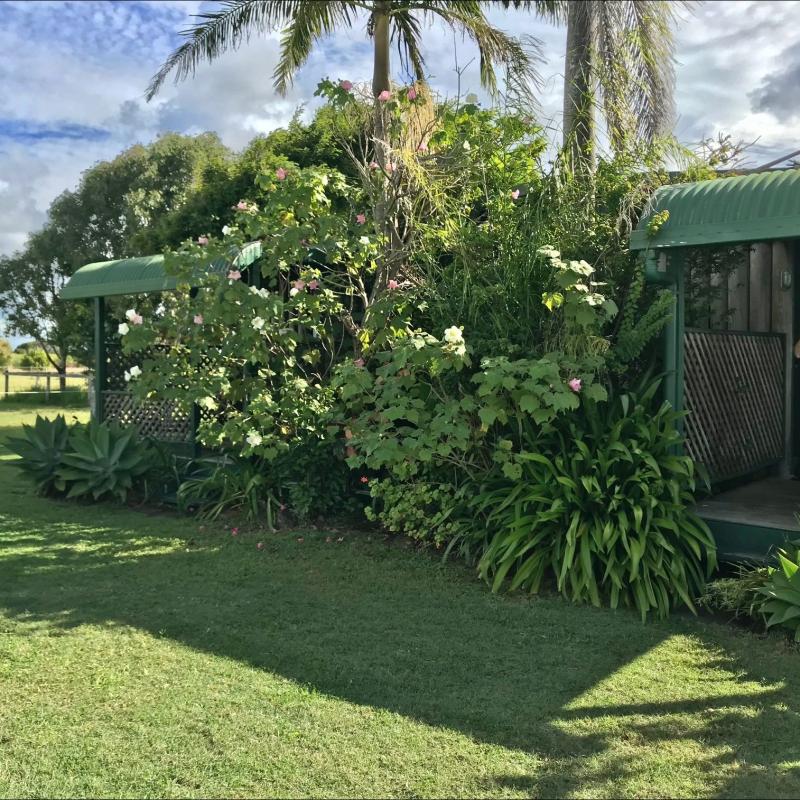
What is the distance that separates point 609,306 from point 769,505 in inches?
90.7

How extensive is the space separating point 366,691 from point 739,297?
6.45 metres

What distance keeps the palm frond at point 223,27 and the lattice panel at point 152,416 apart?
18.0ft

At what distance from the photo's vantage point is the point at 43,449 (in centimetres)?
911

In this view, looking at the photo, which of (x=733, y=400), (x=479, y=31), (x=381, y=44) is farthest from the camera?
(x=479, y=31)

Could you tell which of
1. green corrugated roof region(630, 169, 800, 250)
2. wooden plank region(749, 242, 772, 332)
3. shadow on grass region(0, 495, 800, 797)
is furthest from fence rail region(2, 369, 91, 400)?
green corrugated roof region(630, 169, 800, 250)

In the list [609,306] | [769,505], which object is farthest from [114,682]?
[769,505]

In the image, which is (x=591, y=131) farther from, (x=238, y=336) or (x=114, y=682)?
(x=114, y=682)

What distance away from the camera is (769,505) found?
6.17 metres

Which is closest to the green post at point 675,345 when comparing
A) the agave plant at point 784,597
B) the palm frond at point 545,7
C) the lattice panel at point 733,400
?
the lattice panel at point 733,400

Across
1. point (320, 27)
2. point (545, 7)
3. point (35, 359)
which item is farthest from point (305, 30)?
point (35, 359)

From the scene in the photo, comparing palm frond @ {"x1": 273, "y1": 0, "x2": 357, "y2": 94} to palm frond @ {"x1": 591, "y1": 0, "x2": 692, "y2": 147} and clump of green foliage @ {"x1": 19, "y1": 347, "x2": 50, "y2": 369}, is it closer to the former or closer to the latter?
palm frond @ {"x1": 591, "y1": 0, "x2": 692, "y2": 147}

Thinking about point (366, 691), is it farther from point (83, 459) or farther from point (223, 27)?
point (223, 27)

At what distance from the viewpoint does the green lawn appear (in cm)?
307

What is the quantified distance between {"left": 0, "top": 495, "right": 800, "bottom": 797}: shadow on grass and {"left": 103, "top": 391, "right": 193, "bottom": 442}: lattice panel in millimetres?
2592
